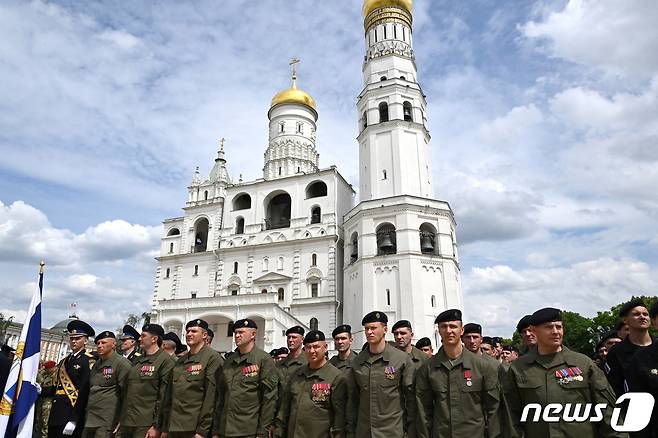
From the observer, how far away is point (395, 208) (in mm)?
28328

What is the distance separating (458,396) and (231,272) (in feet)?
101

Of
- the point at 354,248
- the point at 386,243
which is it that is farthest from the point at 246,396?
the point at 354,248

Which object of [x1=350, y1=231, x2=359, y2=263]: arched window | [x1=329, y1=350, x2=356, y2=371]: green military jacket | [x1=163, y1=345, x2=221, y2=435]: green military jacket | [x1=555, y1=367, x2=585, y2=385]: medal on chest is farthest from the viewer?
[x1=350, y1=231, x2=359, y2=263]: arched window

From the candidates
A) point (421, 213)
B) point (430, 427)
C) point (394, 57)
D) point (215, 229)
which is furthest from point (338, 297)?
point (430, 427)

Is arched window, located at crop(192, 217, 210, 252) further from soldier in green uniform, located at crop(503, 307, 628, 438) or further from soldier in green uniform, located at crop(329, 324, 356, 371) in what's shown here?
soldier in green uniform, located at crop(503, 307, 628, 438)

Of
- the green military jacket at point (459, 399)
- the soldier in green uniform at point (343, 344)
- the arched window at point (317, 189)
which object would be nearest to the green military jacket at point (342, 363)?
the soldier in green uniform at point (343, 344)

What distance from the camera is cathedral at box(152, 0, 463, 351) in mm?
27328

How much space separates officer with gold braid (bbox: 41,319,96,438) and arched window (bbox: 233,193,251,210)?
2994 centimetres

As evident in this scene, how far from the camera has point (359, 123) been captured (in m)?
33.2

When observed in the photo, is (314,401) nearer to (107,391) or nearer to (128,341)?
(107,391)

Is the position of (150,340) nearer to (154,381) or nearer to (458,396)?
(154,381)

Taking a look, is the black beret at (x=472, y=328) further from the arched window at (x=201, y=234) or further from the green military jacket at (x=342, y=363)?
the arched window at (x=201, y=234)

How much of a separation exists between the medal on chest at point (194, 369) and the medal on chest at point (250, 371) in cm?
72

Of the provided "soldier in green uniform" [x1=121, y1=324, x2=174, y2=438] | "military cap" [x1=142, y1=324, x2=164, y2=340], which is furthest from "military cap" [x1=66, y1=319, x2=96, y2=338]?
"soldier in green uniform" [x1=121, y1=324, x2=174, y2=438]
